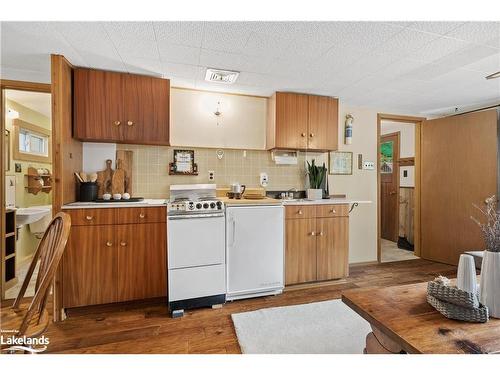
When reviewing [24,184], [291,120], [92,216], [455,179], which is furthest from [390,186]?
[24,184]

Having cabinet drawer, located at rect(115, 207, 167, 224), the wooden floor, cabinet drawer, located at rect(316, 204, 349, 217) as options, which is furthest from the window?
cabinet drawer, located at rect(316, 204, 349, 217)

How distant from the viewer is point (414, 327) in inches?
39.3

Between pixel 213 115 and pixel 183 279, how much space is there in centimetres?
187

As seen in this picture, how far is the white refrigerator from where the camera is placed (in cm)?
235

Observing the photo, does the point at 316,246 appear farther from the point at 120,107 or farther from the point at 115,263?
the point at 120,107

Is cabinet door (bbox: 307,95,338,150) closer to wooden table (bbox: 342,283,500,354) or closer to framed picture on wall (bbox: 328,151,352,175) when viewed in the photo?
framed picture on wall (bbox: 328,151,352,175)

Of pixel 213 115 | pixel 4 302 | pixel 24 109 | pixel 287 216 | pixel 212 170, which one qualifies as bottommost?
pixel 4 302

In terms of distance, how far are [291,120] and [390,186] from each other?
10.2ft

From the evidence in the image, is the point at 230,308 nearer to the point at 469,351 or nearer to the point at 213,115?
the point at 469,351

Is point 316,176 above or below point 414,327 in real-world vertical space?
above

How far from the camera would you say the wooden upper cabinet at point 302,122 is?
2.89 metres

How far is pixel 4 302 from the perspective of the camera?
7.76 ft
